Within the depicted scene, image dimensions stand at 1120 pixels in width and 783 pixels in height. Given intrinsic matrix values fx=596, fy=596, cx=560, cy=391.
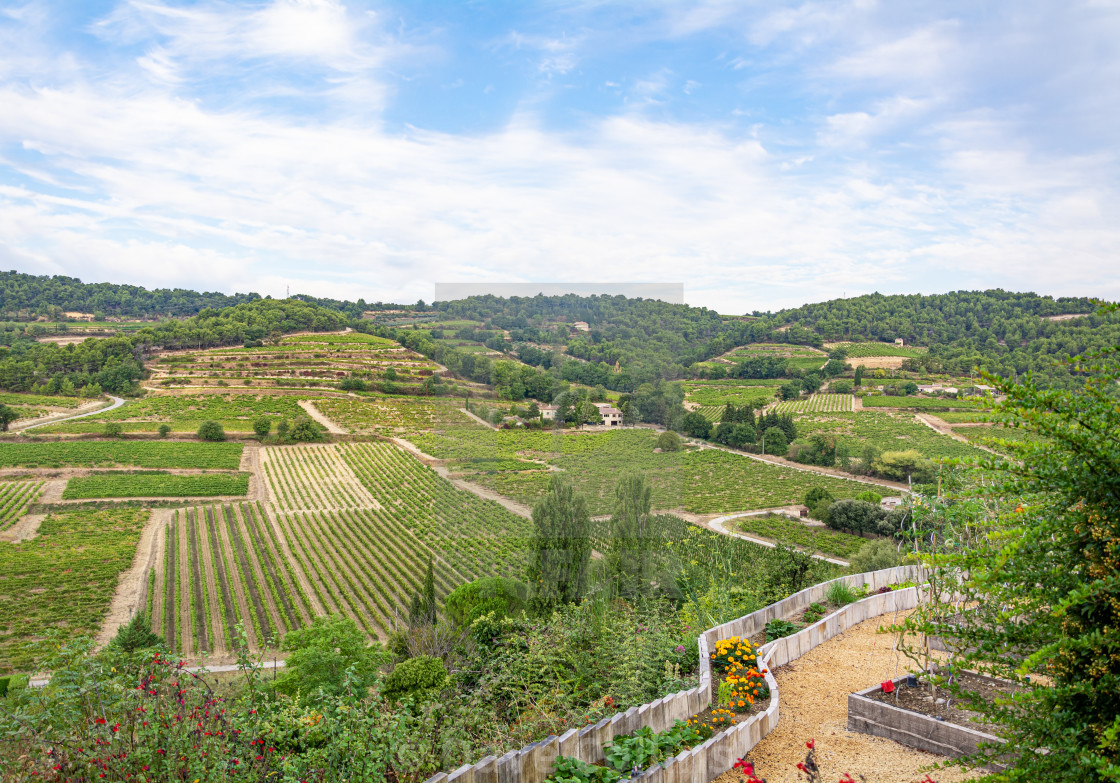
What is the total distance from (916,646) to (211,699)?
727 centimetres

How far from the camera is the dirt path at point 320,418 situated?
179ft

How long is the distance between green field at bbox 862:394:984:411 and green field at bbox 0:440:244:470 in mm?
59205

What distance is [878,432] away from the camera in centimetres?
5184

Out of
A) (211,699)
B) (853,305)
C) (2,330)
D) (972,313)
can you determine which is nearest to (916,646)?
(211,699)

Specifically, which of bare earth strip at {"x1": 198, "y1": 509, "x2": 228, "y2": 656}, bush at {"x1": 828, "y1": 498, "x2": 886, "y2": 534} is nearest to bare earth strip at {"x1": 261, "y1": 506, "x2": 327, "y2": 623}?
bare earth strip at {"x1": 198, "y1": 509, "x2": 228, "y2": 656}

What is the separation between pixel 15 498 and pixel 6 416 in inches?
747

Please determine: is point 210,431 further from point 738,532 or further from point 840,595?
point 840,595

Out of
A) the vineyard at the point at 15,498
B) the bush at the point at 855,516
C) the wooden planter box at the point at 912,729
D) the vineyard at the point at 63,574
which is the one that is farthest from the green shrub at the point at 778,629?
the vineyard at the point at 15,498

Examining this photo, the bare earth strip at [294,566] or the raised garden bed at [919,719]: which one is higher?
the raised garden bed at [919,719]

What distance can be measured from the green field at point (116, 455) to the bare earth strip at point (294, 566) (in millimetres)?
12428

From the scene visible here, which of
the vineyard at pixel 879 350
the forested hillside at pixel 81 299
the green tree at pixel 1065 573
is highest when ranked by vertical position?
the forested hillside at pixel 81 299

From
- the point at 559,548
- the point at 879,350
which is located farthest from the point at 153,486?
the point at 879,350

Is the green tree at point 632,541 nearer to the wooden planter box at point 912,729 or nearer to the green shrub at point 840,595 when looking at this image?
the green shrub at point 840,595

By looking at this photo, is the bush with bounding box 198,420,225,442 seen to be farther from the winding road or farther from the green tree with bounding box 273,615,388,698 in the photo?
the green tree with bounding box 273,615,388,698
